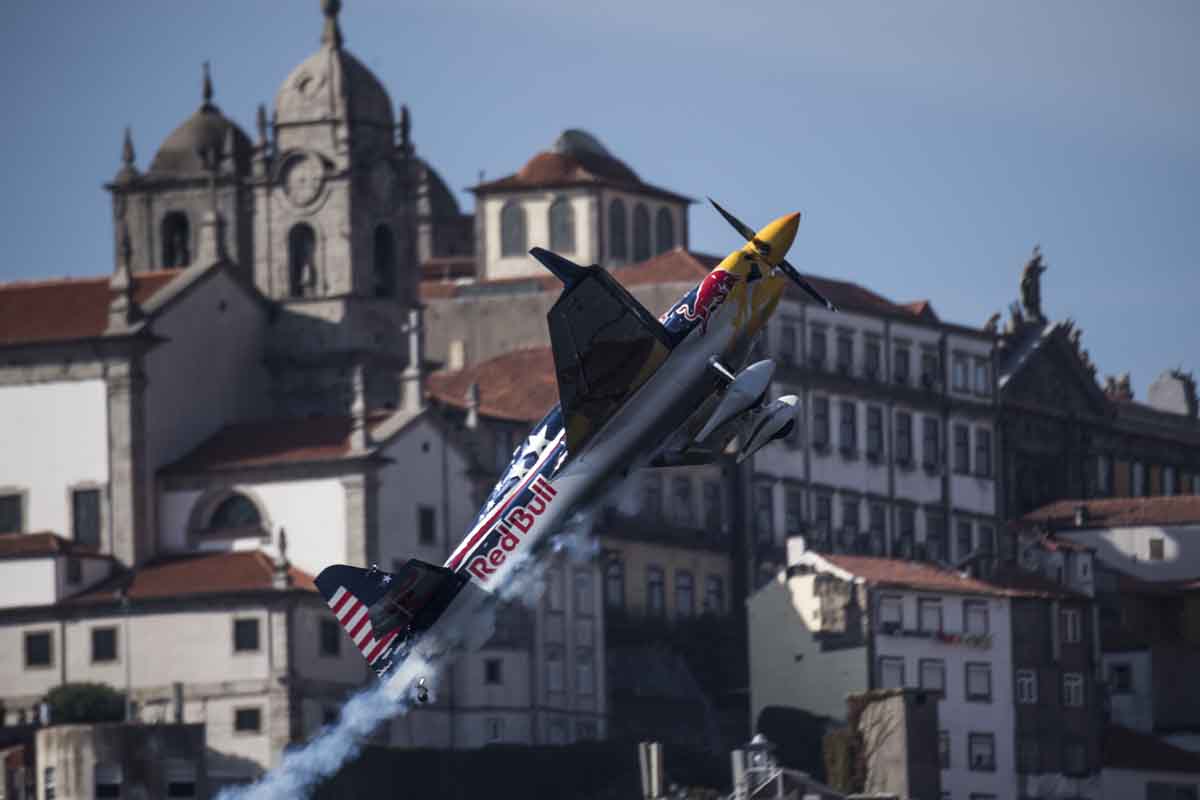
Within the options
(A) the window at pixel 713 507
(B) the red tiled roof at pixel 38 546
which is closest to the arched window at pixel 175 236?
(B) the red tiled roof at pixel 38 546

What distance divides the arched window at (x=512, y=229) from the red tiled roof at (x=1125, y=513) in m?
29.2

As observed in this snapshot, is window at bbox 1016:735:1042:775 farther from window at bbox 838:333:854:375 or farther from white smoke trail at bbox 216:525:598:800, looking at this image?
window at bbox 838:333:854:375

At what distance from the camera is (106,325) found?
150000mm

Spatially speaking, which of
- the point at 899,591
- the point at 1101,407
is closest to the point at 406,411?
the point at 899,591

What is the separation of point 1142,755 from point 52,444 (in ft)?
152

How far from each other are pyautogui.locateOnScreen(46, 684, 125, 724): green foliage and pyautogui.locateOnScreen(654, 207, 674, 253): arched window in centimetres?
5861

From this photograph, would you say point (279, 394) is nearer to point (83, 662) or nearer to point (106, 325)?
point (106, 325)

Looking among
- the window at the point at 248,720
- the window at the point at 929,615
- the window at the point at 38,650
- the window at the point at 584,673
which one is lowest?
the window at the point at 248,720

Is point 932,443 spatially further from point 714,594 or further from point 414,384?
point 414,384

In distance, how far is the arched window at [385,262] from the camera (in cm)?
16162

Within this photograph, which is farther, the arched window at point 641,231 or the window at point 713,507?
the arched window at point 641,231

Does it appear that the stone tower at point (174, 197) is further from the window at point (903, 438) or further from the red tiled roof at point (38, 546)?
the window at point (903, 438)

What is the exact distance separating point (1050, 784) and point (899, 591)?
32.2 ft

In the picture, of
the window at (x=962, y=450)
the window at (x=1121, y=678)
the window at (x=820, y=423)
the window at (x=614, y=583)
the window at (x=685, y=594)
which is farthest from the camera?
the window at (x=962, y=450)
